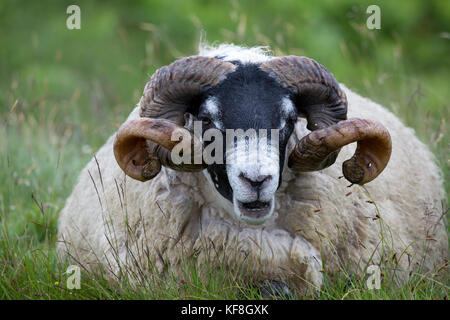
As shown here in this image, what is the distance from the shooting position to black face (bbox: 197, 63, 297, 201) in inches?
144

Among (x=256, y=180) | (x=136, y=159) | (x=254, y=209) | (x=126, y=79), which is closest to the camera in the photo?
(x=256, y=180)

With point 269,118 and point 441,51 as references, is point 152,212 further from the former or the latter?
point 441,51

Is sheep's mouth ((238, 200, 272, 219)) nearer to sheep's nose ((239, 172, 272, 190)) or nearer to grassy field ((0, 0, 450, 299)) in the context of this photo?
sheep's nose ((239, 172, 272, 190))

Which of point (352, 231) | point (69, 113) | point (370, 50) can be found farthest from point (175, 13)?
point (352, 231)

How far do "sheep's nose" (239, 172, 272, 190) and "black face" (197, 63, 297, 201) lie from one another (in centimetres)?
23

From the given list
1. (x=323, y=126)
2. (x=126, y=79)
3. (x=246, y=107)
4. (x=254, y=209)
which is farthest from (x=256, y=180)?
(x=126, y=79)

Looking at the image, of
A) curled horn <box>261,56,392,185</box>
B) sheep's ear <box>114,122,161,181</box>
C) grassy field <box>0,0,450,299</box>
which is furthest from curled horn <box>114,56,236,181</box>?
grassy field <box>0,0,450,299</box>

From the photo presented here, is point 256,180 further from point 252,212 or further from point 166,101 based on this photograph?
point 166,101

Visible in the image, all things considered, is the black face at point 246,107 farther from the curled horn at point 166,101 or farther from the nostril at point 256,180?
the nostril at point 256,180

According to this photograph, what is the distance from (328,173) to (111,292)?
4.86 feet

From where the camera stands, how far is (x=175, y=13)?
45.4 feet

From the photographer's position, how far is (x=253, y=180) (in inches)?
135

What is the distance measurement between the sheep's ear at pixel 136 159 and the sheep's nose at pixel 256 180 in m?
0.57

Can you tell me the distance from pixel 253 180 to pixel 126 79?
10659 mm
